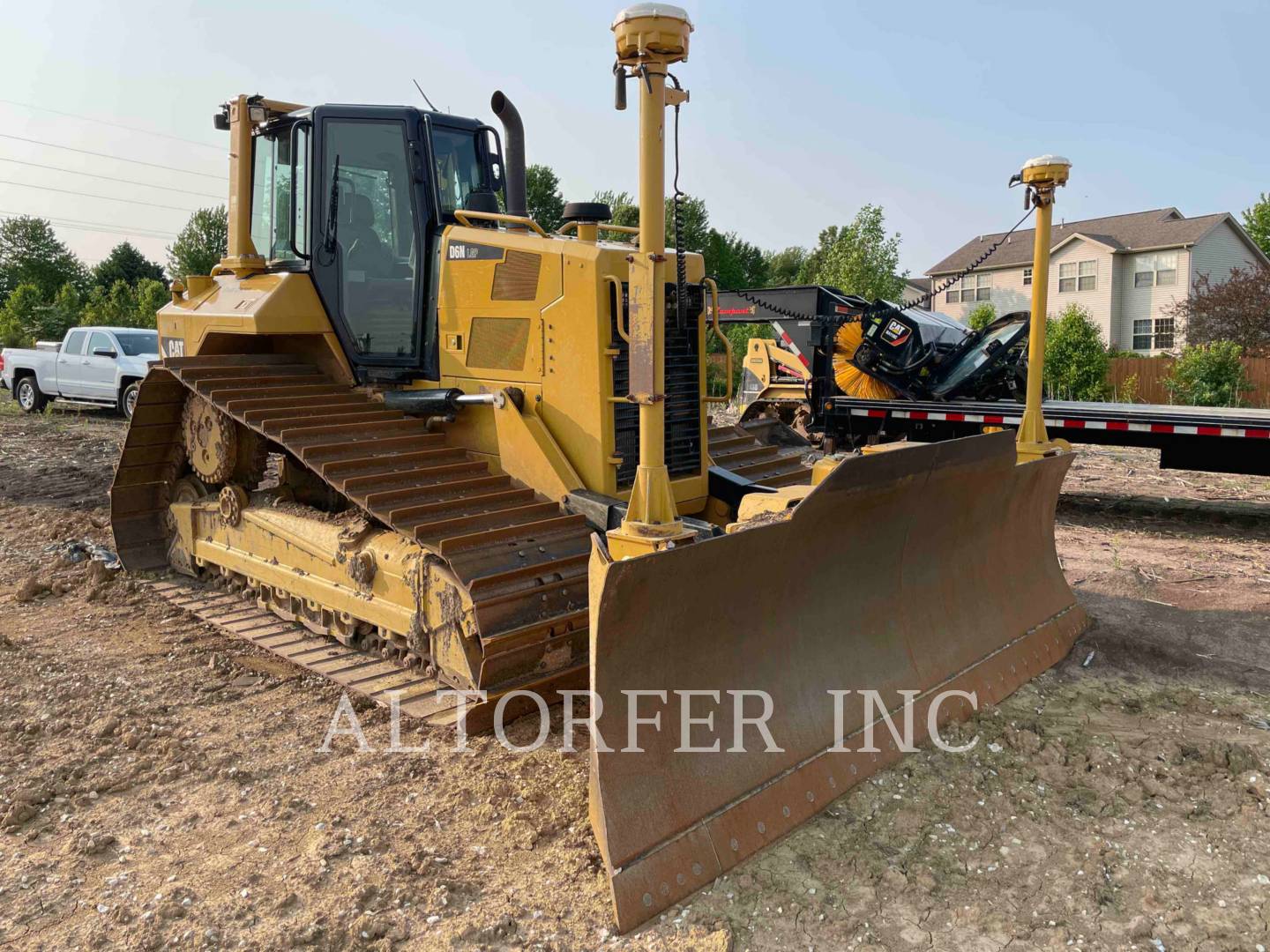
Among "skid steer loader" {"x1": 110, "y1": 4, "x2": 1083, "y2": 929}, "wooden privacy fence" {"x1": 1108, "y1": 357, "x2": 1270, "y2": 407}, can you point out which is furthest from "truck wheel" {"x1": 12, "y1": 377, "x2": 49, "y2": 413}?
"wooden privacy fence" {"x1": 1108, "y1": 357, "x2": 1270, "y2": 407}

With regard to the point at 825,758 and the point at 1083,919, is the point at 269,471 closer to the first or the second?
the point at 825,758

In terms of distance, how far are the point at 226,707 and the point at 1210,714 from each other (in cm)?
471

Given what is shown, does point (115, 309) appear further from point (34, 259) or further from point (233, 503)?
point (233, 503)

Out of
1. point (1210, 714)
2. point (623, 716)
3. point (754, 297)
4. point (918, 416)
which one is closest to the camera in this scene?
point (623, 716)

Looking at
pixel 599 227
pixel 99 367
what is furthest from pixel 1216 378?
pixel 99 367

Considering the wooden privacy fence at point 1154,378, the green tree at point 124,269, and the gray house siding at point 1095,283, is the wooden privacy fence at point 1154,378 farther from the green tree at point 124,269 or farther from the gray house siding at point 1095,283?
the green tree at point 124,269

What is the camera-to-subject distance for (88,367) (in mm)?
16141

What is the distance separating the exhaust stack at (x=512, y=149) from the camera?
5.98 meters

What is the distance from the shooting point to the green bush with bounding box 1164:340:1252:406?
20188 millimetres

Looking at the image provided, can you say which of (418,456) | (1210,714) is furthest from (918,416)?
(418,456)

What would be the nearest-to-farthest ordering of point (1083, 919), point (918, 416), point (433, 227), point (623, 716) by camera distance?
point (1083, 919) → point (623, 716) → point (433, 227) → point (918, 416)

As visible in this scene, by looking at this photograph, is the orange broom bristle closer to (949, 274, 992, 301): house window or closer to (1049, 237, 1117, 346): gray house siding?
(1049, 237, 1117, 346): gray house siding

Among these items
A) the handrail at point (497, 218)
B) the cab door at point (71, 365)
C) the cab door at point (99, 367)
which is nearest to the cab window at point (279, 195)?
the handrail at point (497, 218)

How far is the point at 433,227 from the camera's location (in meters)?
5.39
